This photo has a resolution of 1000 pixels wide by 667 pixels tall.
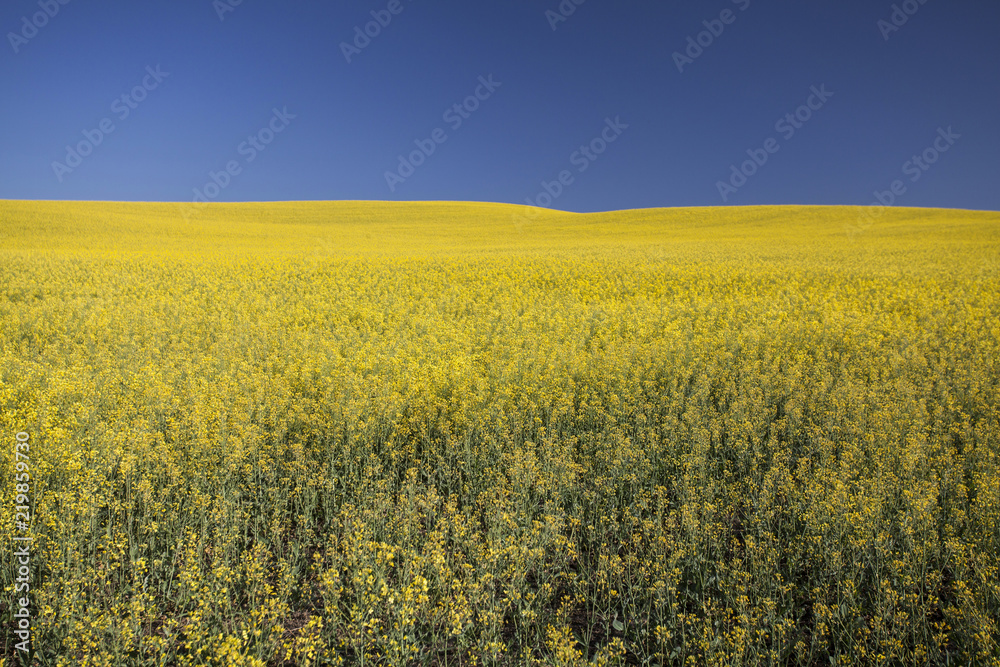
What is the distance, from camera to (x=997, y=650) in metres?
2.60

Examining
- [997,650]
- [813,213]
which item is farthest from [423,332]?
[813,213]

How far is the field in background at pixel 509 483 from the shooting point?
9.52 ft

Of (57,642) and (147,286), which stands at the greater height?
(147,286)

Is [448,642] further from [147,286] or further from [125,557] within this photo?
[147,286]

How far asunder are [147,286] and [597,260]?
16701mm

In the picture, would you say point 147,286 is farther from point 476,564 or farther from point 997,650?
point 997,650

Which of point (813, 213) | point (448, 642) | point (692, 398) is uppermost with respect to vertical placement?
point (813, 213)

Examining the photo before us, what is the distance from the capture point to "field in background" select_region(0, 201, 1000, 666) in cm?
290

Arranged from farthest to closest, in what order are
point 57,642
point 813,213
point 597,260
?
point 813,213
point 597,260
point 57,642

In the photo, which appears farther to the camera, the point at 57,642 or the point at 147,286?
the point at 147,286

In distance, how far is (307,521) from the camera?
393cm

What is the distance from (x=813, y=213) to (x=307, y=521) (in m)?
53.2

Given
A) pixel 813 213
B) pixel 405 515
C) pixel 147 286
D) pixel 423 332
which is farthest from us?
pixel 813 213

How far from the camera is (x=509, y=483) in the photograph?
4.36m
